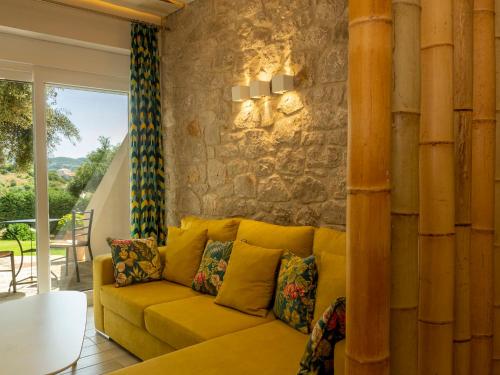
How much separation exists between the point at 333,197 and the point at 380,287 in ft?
6.41

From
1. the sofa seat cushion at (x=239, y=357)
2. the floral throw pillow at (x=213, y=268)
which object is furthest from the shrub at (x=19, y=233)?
the sofa seat cushion at (x=239, y=357)

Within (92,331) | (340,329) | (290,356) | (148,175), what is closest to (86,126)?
(148,175)

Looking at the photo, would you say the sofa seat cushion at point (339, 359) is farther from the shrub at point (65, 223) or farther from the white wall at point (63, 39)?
the white wall at point (63, 39)

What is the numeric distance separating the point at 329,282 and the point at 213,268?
41.4 inches

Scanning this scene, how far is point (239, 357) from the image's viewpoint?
209 centimetres

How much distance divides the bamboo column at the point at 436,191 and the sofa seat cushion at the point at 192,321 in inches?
55.7

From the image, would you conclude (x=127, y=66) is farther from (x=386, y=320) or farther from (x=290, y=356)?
(x=386, y=320)

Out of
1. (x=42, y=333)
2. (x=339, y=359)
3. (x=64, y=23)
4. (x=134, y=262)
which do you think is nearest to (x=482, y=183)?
(x=339, y=359)

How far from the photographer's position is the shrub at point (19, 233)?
13.2 ft

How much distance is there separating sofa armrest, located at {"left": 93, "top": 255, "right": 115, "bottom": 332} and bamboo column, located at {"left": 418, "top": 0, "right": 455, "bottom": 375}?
2.82 m

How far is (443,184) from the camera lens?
1.20 meters

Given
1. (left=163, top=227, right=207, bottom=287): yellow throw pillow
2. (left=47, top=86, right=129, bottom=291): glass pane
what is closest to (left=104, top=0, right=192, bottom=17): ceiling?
(left=47, top=86, right=129, bottom=291): glass pane

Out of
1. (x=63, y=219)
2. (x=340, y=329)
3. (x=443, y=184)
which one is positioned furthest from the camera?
(x=63, y=219)

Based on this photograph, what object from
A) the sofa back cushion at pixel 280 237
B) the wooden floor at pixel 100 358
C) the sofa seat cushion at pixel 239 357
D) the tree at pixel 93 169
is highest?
the tree at pixel 93 169
